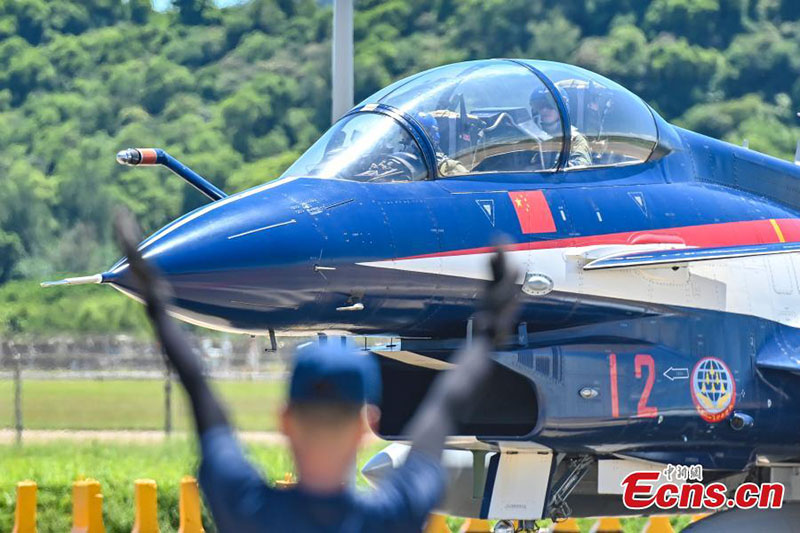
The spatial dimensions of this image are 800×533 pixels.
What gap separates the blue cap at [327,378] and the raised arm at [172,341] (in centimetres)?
31

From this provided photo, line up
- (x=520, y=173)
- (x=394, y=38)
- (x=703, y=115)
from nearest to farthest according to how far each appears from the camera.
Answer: (x=520, y=173), (x=703, y=115), (x=394, y=38)

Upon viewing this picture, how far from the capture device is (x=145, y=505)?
12.3 m

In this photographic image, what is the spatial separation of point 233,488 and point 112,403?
20.4 m

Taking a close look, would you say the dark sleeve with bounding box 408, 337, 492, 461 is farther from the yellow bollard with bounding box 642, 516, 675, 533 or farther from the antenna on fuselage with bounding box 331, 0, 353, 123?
the antenna on fuselage with bounding box 331, 0, 353, 123

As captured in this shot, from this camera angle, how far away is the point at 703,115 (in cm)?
5369

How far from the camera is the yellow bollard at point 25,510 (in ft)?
40.1

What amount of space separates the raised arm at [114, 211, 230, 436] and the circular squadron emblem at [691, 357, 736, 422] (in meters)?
5.99

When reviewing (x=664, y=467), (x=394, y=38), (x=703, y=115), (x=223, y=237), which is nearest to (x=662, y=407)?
(x=664, y=467)

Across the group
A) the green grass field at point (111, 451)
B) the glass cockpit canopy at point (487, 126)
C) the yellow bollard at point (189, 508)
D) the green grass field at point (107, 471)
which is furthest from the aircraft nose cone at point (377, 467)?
the yellow bollard at point (189, 508)

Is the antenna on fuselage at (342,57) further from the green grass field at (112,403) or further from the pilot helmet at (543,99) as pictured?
the green grass field at (112,403)

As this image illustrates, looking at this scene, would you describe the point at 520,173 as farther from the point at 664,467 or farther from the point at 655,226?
the point at 664,467

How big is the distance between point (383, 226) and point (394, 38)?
56.8m

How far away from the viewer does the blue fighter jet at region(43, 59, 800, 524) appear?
8.16m

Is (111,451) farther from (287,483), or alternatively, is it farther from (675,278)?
(287,483)
